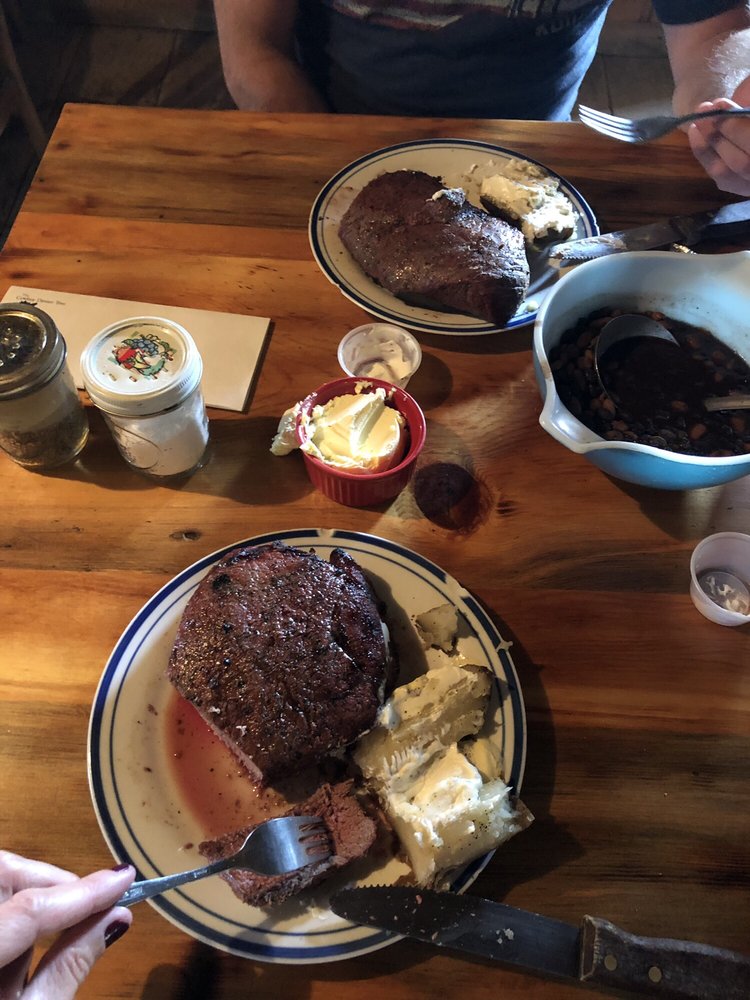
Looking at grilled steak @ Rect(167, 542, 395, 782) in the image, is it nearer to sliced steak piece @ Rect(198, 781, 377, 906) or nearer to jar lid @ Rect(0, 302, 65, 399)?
sliced steak piece @ Rect(198, 781, 377, 906)

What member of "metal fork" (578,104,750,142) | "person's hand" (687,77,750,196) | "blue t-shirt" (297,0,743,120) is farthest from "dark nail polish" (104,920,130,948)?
"blue t-shirt" (297,0,743,120)

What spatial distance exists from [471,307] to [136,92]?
2.90 metres

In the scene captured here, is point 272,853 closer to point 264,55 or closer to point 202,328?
point 202,328

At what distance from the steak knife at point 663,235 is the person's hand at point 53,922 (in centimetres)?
128

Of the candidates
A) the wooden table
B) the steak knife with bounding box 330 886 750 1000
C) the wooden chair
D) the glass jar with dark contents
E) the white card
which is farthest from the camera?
the wooden chair

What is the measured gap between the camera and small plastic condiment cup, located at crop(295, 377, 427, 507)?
1.09 metres

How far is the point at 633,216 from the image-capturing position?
5.03ft

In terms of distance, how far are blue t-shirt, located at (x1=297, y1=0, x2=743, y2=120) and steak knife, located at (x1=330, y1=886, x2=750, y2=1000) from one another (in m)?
1.77

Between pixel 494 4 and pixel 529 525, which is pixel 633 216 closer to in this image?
pixel 494 4

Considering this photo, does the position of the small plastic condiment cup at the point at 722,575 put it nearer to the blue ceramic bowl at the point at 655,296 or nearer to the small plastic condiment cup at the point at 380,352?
the blue ceramic bowl at the point at 655,296

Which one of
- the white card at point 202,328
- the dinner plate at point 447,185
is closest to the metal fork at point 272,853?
the white card at point 202,328

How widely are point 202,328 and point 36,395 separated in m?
0.39

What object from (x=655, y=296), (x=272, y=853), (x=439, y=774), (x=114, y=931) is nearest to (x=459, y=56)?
(x=655, y=296)

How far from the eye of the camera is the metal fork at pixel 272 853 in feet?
2.61
